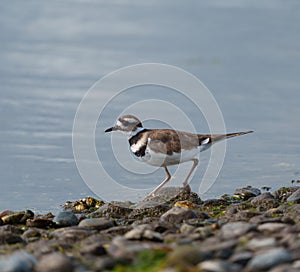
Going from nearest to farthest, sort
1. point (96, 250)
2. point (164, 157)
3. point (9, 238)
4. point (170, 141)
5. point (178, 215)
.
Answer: point (96, 250)
point (9, 238)
point (178, 215)
point (164, 157)
point (170, 141)

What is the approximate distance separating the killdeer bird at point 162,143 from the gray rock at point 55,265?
563cm

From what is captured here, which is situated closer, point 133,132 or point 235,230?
point 235,230

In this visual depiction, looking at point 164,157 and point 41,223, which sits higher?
point 164,157

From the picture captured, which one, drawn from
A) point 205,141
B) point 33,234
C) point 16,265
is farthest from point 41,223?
point 16,265

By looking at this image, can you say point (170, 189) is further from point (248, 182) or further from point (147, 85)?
point (147, 85)

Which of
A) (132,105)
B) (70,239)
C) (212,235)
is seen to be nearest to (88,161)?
(132,105)

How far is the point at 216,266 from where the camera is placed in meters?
4.89

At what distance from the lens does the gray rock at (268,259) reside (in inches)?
→ 197

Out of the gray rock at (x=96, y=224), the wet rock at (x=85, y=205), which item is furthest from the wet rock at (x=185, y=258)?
the wet rock at (x=85, y=205)

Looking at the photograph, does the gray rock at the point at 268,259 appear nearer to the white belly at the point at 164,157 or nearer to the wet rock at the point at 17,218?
the wet rock at the point at 17,218

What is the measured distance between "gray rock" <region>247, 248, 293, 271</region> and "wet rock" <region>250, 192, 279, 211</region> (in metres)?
4.97

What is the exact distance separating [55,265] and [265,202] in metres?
5.73

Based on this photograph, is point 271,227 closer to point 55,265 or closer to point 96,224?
point 55,265

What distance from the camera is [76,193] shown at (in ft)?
41.1
